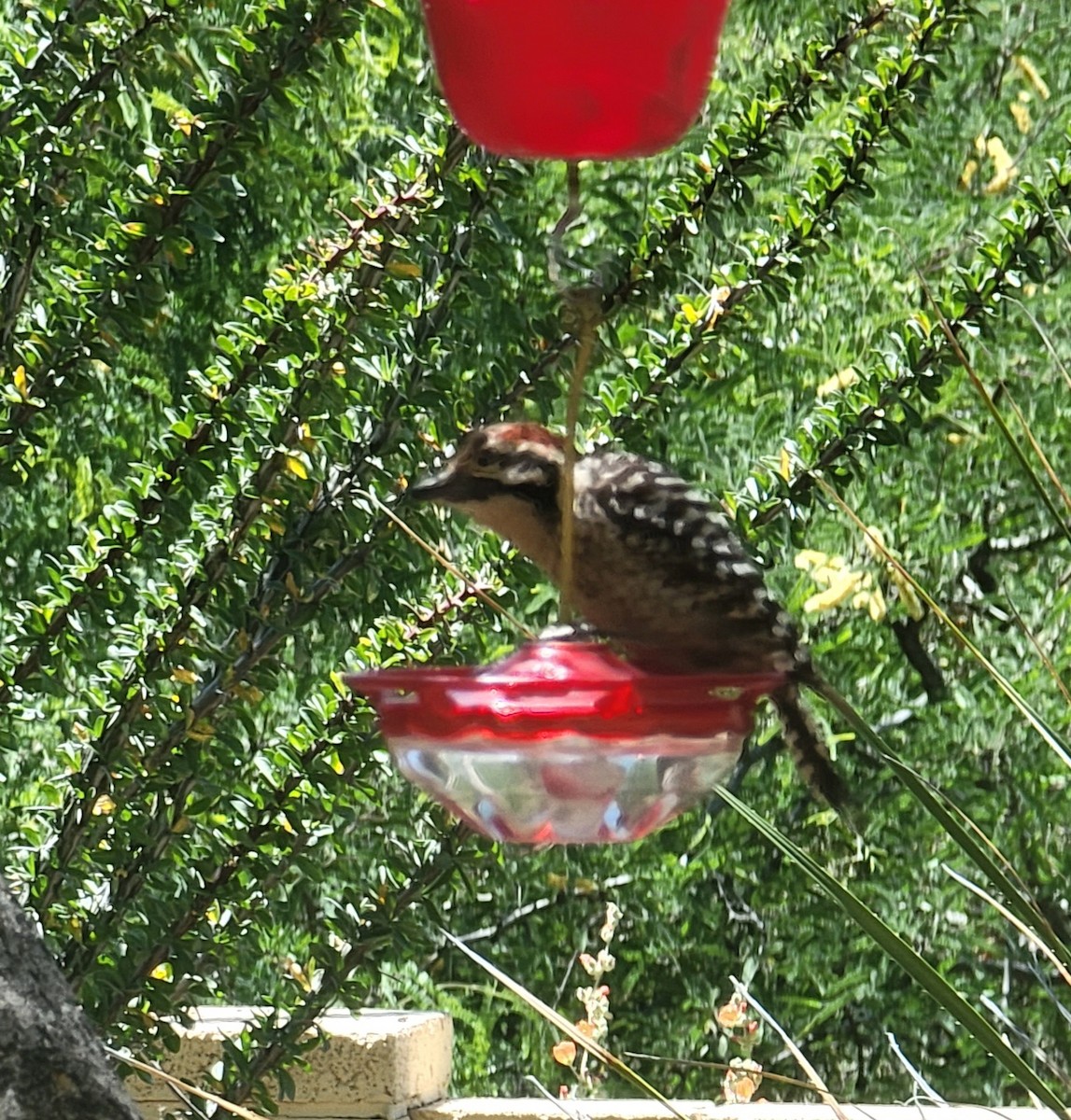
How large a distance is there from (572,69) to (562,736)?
15.3 inches

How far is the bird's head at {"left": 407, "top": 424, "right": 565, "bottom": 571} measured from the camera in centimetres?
148

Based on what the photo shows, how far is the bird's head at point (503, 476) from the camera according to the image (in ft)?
4.86

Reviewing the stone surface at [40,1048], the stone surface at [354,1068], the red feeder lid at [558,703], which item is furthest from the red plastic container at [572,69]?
the stone surface at [354,1068]

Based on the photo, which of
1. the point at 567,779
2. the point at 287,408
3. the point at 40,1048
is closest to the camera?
the point at 567,779

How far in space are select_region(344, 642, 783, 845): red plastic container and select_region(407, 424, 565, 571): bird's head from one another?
10.4 inches

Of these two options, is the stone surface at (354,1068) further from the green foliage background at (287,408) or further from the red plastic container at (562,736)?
the red plastic container at (562,736)

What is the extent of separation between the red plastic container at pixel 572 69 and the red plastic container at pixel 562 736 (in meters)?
0.32

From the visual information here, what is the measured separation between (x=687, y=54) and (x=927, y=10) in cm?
81

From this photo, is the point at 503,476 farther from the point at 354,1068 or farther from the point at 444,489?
the point at 354,1068

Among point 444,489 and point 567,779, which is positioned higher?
point 444,489

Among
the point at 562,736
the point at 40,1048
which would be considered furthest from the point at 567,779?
the point at 40,1048

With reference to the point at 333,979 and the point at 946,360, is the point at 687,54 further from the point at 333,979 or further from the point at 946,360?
the point at 333,979

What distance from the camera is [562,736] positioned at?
1070 mm

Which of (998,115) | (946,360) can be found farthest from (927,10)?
(998,115)
